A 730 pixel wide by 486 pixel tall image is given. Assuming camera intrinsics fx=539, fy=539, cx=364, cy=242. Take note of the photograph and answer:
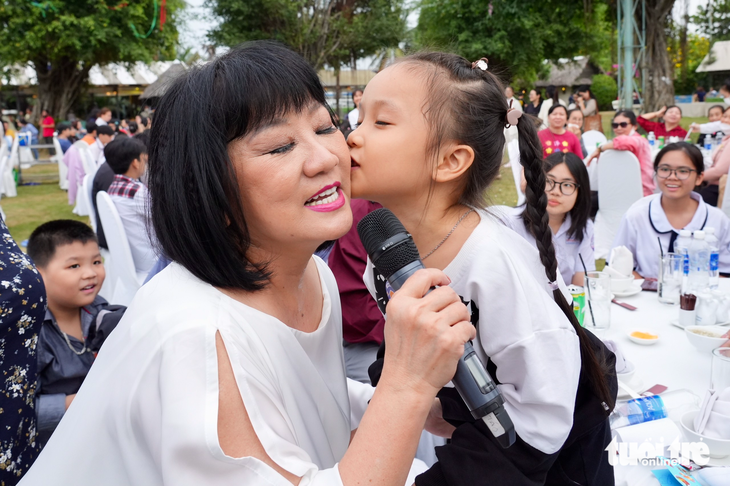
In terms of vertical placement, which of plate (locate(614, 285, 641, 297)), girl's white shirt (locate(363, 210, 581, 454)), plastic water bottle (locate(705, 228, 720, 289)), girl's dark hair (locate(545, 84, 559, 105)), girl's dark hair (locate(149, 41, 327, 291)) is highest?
girl's dark hair (locate(545, 84, 559, 105))

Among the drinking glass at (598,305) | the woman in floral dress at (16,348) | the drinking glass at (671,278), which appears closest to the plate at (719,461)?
the drinking glass at (598,305)

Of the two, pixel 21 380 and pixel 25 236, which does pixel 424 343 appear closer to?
pixel 21 380

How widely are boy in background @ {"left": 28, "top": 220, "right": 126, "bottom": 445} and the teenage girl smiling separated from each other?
1820 mm

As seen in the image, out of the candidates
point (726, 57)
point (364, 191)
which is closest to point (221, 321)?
point (364, 191)

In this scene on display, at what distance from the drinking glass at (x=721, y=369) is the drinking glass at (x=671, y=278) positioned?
4.20ft

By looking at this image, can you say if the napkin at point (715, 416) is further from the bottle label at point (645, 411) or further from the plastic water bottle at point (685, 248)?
the plastic water bottle at point (685, 248)

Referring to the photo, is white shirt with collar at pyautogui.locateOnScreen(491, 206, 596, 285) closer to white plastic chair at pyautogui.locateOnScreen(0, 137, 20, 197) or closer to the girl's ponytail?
the girl's ponytail

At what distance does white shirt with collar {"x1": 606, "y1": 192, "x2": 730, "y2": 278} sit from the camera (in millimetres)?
3946

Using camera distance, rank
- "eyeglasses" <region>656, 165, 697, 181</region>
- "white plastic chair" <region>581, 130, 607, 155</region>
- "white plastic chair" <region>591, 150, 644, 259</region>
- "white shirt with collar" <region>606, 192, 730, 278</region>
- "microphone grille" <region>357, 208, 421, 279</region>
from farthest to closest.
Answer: "white plastic chair" <region>581, 130, 607, 155</region>, "white plastic chair" <region>591, 150, 644, 259</region>, "eyeglasses" <region>656, 165, 697, 181</region>, "white shirt with collar" <region>606, 192, 730, 278</region>, "microphone grille" <region>357, 208, 421, 279</region>

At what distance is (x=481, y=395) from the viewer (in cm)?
112

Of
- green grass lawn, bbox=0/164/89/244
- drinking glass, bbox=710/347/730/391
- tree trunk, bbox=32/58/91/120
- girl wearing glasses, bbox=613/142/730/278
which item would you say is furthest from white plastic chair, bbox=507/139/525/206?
tree trunk, bbox=32/58/91/120

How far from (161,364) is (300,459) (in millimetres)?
343

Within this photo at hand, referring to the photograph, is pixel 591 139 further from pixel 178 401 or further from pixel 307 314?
pixel 178 401

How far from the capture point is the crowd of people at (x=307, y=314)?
1.08m
